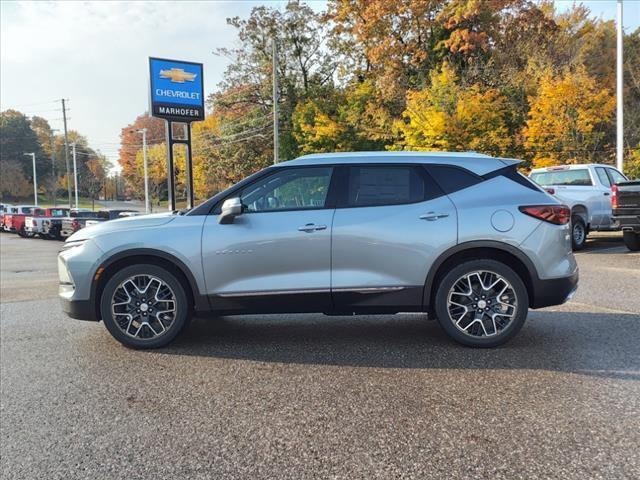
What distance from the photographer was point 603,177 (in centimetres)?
1263

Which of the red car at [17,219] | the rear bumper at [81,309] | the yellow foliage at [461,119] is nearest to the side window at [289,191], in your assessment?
the rear bumper at [81,309]

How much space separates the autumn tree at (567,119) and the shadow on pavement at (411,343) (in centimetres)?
1732

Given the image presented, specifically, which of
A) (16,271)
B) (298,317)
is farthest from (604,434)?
(16,271)

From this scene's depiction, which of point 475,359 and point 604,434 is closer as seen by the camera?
point 604,434

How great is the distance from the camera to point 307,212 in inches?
185

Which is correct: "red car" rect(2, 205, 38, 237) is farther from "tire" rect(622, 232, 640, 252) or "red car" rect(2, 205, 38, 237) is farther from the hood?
"tire" rect(622, 232, 640, 252)

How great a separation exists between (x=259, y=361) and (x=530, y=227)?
8.92ft

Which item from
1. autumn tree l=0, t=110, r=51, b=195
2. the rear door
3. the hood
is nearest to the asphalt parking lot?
the rear door

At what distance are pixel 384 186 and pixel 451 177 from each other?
64cm

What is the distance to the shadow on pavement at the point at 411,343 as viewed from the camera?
14.2 ft

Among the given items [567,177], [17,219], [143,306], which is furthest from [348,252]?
[17,219]

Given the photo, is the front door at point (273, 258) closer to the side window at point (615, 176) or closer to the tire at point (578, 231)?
the tire at point (578, 231)

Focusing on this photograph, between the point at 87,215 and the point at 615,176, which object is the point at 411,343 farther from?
the point at 87,215

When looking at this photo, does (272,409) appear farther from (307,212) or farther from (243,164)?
(243,164)
